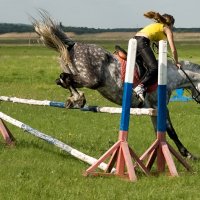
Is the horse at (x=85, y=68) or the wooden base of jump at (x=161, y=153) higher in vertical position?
the horse at (x=85, y=68)

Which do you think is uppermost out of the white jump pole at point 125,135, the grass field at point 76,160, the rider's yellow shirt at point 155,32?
the rider's yellow shirt at point 155,32

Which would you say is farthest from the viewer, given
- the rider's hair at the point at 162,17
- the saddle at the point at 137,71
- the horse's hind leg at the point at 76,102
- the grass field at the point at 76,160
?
the saddle at the point at 137,71

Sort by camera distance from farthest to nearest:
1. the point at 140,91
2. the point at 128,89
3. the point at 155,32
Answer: the point at 140,91, the point at 155,32, the point at 128,89

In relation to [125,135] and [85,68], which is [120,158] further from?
[85,68]

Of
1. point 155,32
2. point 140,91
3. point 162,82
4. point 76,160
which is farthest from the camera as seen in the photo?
point 76,160

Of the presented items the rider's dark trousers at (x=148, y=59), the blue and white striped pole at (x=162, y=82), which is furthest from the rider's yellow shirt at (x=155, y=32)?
the blue and white striped pole at (x=162, y=82)

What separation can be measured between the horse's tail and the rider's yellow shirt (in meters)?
1.47

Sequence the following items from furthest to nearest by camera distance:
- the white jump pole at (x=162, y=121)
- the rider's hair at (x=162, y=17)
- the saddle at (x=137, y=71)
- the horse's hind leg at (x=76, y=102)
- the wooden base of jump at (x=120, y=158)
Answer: the saddle at (x=137, y=71) < the horse's hind leg at (x=76, y=102) < the rider's hair at (x=162, y=17) < the white jump pole at (x=162, y=121) < the wooden base of jump at (x=120, y=158)

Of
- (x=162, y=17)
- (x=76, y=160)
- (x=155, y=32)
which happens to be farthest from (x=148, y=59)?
(x=76, y=160)

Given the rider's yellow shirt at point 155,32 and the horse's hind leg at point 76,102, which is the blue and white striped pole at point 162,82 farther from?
the horse's hind leg at point 76,102

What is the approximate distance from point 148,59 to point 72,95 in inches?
60.4

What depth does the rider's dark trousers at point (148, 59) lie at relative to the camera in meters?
10.7

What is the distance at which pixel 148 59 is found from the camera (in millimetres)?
10812

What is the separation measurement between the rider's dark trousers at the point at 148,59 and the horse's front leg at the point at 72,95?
3.79 ft
